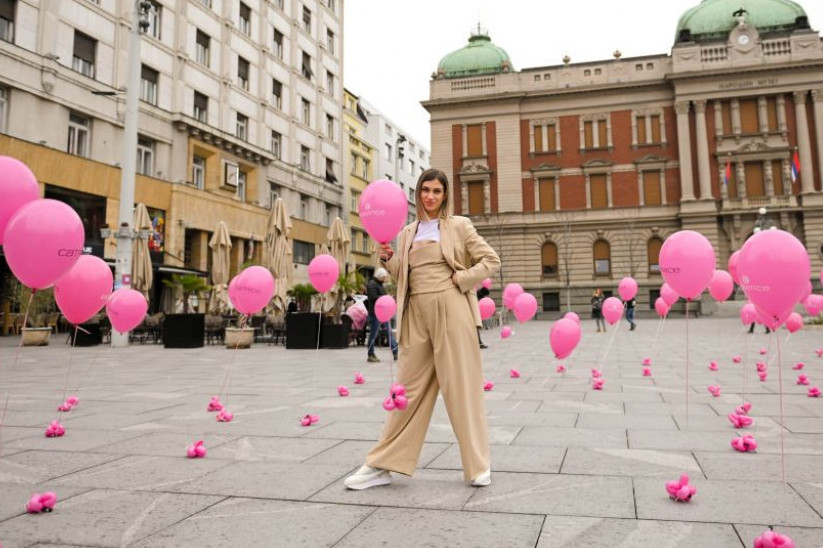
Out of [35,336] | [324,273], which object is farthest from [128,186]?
[324,273]

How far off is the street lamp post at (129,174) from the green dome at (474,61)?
1259 inches

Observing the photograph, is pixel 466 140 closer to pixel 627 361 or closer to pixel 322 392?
pixel 627 361

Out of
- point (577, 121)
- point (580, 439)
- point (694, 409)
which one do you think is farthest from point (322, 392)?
point (577, 121)

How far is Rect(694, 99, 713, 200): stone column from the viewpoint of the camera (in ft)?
132

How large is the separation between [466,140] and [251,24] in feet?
58.8

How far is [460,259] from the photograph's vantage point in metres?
3.99

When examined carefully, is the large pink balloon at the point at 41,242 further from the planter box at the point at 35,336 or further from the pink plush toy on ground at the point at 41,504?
the planter box at the point at 35,336

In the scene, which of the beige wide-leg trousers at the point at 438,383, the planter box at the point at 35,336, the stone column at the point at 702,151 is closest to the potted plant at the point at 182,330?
the planter box at the point at 35,336

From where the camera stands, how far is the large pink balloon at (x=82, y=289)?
18.9ft

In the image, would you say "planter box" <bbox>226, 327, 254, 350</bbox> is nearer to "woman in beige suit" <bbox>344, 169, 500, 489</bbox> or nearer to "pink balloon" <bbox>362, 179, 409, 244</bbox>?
"pink balloon" <bbox>362, 179, 409, 244</bbox>

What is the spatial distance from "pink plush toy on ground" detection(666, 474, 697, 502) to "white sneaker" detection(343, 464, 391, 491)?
172 cm

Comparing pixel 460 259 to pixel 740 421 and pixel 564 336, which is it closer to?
pixel 740 421

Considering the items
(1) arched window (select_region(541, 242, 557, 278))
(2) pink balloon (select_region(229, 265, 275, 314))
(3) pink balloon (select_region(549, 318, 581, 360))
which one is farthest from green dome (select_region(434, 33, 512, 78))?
(2) pink balloon (select_region(229, 265, 275, 314))

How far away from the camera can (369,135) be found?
57.9 metres
